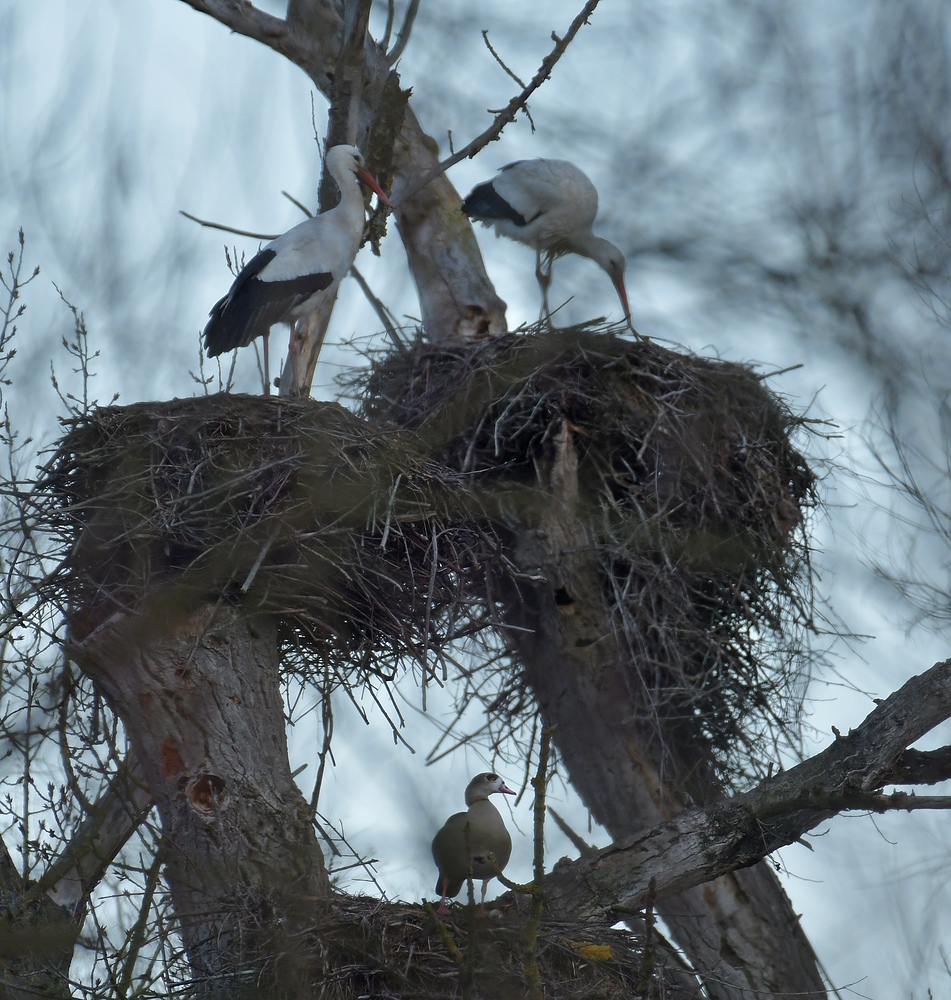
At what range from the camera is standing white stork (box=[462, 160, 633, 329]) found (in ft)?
27.8

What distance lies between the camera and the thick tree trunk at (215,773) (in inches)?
149

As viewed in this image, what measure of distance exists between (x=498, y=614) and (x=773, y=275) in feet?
7.76

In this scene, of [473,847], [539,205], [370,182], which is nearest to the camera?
[473,847]

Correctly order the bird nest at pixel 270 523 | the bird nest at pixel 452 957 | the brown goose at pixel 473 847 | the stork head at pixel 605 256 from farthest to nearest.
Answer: the stork head at pixel 605 256, the brown goose at pixel 473 847, the bird nest at pixel 270 523, the bird nest at pixel 452 957

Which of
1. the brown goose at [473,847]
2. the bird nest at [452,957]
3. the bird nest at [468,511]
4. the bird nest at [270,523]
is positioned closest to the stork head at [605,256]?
the bird nest at [468,511]

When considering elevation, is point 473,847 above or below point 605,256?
below

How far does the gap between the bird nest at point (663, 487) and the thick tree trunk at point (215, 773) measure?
5.91 ft

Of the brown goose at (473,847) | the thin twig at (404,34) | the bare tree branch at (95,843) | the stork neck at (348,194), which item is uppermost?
the stork neck at (348,194)

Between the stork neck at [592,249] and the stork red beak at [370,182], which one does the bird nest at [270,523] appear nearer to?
the stork red beak at [370,182]

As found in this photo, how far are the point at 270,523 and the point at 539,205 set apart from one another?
485 cm

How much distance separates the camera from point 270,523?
4465 mm

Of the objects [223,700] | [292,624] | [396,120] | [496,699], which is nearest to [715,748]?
[496,699]

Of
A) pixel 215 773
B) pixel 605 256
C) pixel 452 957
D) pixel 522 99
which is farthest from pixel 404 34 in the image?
pixel 452 957

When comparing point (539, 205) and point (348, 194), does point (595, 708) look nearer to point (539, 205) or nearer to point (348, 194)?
point (348, 194)
